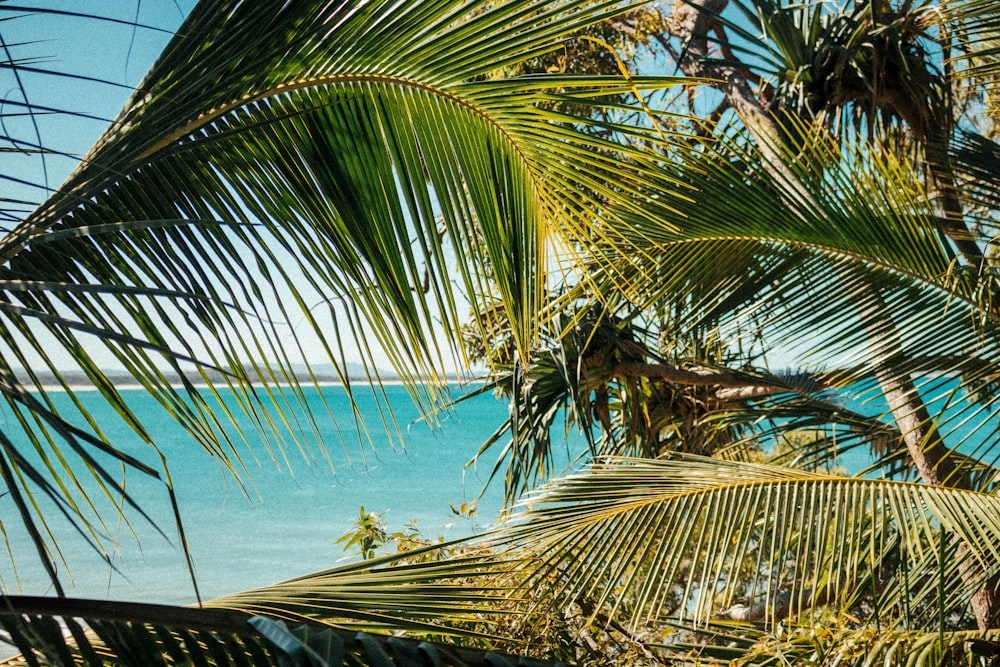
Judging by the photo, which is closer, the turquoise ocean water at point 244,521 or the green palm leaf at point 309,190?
the green palm leaf at point 309,190

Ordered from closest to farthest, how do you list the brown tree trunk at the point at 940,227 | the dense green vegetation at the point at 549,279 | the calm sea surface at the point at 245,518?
the dense green vegetation at the point at 549,279 → the brown tree trunk at the point at 940,227 → the calm sea surface at the point at 245,518

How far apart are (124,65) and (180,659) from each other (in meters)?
0.67

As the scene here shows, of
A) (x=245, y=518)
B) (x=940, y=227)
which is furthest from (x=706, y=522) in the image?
(x=245, y=518)

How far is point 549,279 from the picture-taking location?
2.71 meters

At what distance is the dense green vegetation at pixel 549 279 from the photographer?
3.35 ft

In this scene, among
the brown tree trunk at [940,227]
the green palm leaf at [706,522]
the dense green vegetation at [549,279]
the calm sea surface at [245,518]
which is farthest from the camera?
the calm sea surface at [245,518]

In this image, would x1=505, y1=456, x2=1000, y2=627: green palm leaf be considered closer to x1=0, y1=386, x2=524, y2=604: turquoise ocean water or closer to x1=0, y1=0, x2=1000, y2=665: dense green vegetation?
x1=0, y1=0, x2=1000, y2=665: dense green vegetation

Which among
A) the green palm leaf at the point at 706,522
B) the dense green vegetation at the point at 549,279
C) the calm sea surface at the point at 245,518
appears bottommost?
the calm sea surface at the point at 245,518

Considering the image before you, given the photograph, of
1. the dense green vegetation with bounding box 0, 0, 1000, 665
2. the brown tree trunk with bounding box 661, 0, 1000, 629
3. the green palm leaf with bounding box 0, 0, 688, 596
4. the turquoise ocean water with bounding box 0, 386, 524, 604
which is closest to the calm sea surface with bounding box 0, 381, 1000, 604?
the turquoise ocean water with bounding box 0, 386, 524, 604

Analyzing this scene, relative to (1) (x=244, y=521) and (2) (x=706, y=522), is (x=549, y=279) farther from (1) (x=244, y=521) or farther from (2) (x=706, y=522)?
(1) (x=244, y=521)

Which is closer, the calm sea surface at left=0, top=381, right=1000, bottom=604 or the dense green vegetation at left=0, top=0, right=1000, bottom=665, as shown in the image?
the dense green vegetation at left=0, top=0, right=1000, bottom=665

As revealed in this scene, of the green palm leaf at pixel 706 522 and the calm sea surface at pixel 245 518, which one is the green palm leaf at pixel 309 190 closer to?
the green palm leaf at pixel 706 522

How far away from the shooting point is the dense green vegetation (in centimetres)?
102

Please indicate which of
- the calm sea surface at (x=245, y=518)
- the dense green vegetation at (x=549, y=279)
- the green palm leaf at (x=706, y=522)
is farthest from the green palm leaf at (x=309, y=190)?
the calm sea surface at (x=245, y=518)
